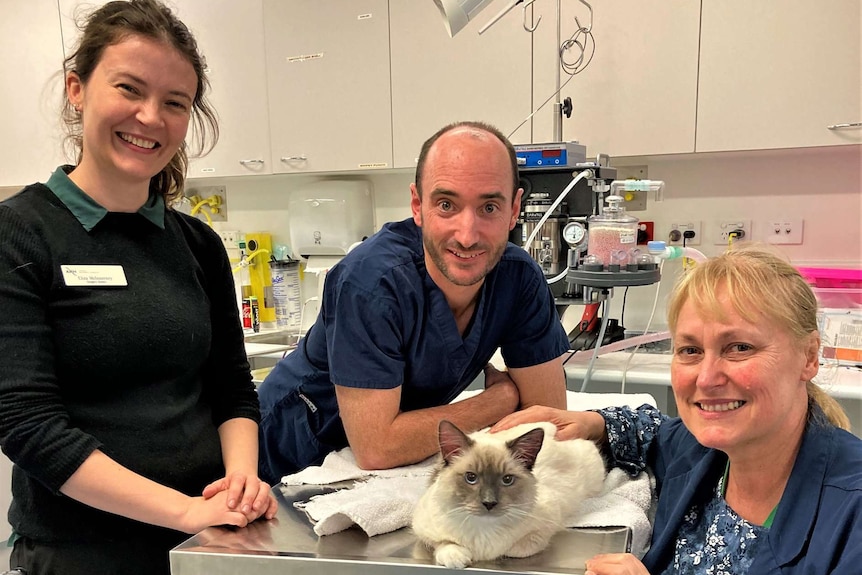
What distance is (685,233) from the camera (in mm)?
2494

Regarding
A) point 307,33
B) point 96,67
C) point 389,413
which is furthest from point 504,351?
point 307,33

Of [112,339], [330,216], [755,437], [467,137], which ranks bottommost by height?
[755,437]

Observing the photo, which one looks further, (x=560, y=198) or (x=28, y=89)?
(x=28, y=89)

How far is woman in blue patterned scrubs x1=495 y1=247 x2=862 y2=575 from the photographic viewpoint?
754 millimetres

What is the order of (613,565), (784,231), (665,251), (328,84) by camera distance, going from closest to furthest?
1. (613,565)
2. (665,251)
3. (784,231)
4. (328,84)

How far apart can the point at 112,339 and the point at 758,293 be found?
904 mm

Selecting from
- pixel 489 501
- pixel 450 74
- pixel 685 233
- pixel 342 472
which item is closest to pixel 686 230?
pixel 685 233

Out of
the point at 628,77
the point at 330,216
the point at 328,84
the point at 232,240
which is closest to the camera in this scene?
the point at 628,77

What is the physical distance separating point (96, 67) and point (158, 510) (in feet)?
2.13

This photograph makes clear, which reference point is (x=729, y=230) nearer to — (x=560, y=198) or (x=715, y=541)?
(x=560, y=198)

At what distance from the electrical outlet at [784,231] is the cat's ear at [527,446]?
1980 mm

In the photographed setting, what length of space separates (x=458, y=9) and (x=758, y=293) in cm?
89

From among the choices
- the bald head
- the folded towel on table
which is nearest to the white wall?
the bald head

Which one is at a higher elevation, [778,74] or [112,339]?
[778,74]
